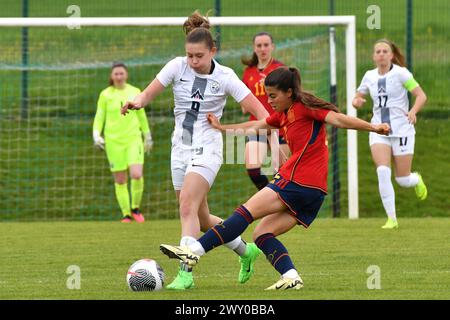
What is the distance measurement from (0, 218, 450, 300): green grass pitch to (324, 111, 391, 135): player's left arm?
118cm

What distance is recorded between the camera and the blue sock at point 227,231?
833cm

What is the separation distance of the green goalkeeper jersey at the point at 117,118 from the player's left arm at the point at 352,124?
8302 mm

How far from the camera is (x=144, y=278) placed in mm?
8484

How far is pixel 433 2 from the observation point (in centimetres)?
2153

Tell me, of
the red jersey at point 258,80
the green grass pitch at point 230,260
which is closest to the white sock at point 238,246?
the green grass pitch at point 230,260

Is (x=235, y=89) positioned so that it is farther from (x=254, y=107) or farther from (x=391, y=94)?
(x=391, y=94)

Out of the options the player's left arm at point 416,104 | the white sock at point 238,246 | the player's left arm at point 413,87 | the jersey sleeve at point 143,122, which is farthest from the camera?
the jersey sleeve at point 143,122

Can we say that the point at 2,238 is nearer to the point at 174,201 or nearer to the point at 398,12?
the point at 174,201

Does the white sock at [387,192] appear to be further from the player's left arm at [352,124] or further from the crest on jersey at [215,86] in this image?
the player's left arm at [352,124]

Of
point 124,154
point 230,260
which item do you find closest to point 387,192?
point 230,260

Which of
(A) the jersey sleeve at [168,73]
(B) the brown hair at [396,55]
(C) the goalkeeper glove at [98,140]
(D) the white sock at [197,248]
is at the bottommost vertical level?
(D) the white sock at [197,248]

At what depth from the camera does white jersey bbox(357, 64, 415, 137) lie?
1429 centimetres

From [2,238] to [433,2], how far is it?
1101 cm
